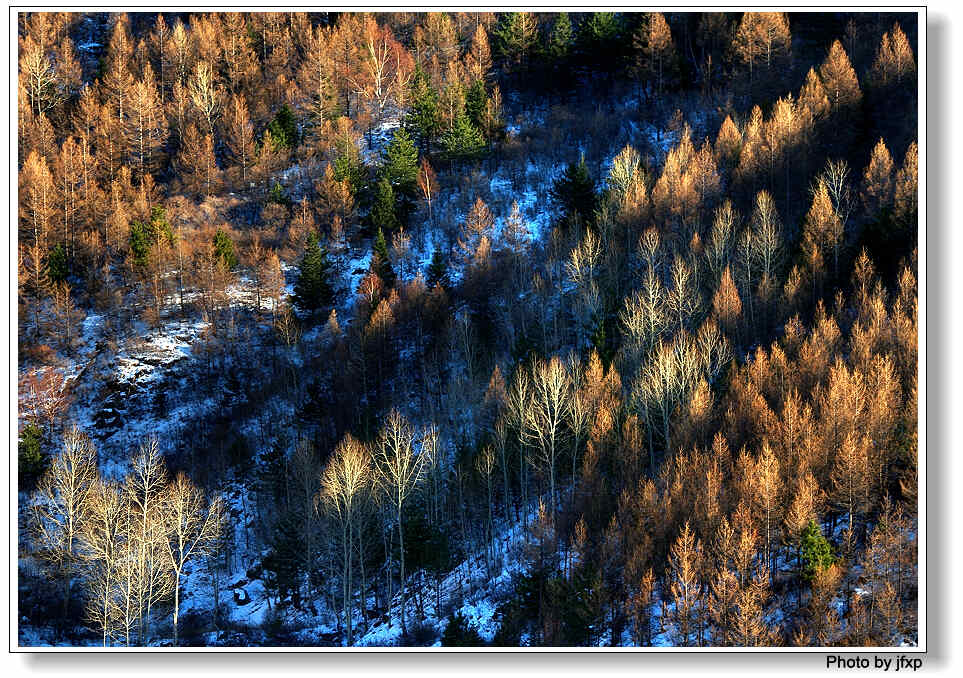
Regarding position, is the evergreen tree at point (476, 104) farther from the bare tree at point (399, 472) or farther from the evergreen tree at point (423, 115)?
the bare tree at point (399, 472)

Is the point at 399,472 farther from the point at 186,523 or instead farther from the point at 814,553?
the point at 814,553

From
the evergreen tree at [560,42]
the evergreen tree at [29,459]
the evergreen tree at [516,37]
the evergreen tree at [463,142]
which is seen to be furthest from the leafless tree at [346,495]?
the evergreen tree at [516,37]

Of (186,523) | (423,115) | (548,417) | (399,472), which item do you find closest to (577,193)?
(423,115)

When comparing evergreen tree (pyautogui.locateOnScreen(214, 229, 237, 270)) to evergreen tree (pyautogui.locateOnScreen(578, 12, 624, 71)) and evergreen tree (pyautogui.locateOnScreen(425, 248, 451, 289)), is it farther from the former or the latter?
evergreen tree (pyautogui.locateOnScreen(578, 12, 624, 71))

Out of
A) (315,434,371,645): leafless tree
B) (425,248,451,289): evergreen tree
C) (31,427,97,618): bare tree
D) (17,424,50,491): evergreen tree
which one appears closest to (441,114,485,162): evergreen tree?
(425,248,451,289): evergreen tree
